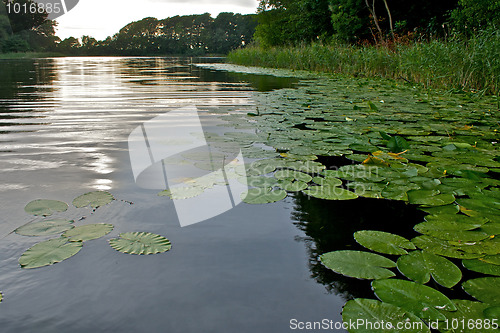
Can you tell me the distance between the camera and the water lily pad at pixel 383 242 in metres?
1.03

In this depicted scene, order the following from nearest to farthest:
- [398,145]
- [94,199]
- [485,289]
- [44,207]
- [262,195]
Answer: [485,289]
[44,207]
[94,199]
[262,195]
[398,145]

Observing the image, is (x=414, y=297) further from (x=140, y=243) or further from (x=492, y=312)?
(x=140, y=243)

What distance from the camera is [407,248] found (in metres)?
1.04

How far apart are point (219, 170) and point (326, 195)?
55 centimetres

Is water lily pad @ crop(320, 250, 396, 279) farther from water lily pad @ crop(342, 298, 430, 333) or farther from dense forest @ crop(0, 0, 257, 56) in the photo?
dense forest @ crop(0, 0, 257, 56)

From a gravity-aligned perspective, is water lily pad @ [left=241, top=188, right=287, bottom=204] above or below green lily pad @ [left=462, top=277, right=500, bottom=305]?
above

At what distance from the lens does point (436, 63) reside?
5.30 meters

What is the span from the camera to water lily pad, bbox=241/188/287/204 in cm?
140

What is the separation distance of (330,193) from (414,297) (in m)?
0.69

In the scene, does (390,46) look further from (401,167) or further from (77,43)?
(77,43)

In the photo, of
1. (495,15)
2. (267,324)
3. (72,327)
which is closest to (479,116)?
(267,324)

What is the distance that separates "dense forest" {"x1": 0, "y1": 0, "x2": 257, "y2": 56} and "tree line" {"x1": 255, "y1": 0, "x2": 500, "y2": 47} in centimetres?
1779

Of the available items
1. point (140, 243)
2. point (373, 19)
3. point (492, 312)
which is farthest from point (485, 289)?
point (373, 19)

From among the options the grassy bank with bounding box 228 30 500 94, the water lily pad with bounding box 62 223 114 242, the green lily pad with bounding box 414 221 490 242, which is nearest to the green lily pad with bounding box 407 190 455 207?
the green lily pad with bounding box 414 221 490 242
